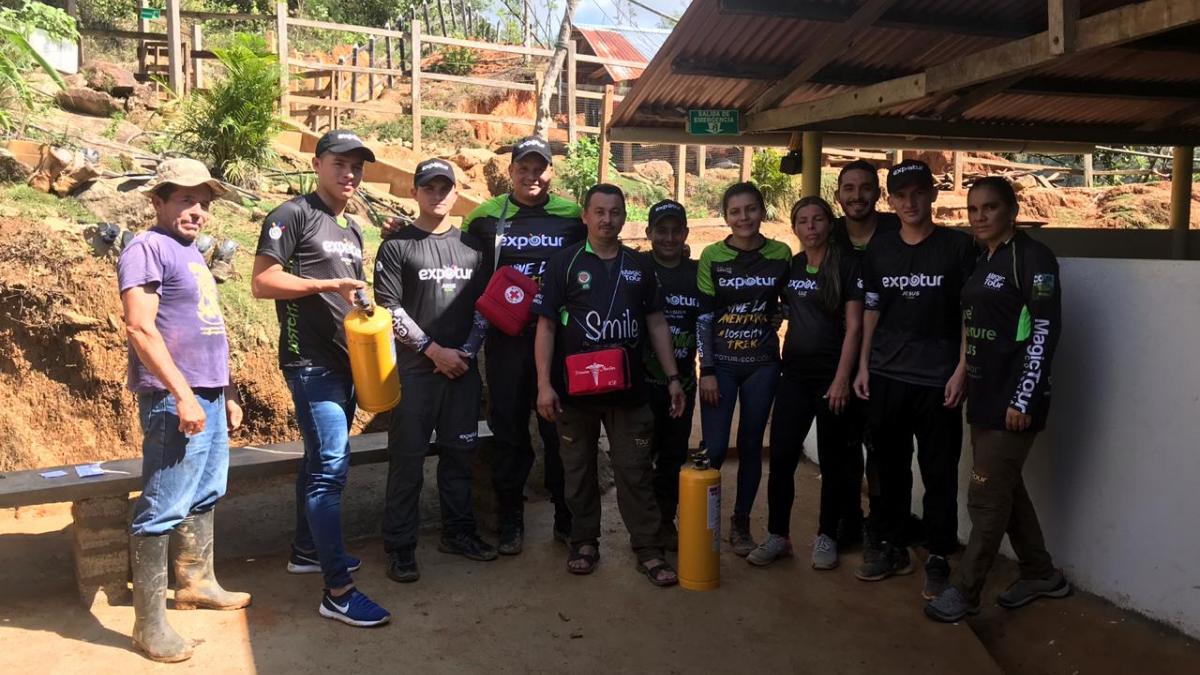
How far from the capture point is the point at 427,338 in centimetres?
416

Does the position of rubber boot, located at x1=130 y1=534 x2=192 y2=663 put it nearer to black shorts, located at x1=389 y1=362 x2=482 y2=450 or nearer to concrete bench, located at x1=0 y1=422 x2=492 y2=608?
concrete bench, located at x1=0 y1=422 x2=492 y2=608

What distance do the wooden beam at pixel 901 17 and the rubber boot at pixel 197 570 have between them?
11.9ft

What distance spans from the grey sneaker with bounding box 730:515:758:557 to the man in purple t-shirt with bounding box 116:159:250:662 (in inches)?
99.5

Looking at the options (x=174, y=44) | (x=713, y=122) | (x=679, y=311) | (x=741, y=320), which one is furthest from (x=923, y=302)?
(x=174, y=44)

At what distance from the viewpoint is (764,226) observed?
1576 centimetres

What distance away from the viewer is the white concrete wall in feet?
12.0

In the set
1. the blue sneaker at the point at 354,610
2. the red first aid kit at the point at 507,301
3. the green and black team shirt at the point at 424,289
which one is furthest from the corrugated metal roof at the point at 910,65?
the blue sneaker at the point at 354,610

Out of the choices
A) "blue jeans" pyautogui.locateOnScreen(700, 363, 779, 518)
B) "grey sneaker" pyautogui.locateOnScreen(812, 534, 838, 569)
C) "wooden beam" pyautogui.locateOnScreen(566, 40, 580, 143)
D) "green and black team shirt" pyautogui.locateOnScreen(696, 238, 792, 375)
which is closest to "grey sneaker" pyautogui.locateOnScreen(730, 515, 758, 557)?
"blue jeans" pyautogui.locateOnScreen(700, 363, 779, 518)

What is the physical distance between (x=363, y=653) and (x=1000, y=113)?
625 cm

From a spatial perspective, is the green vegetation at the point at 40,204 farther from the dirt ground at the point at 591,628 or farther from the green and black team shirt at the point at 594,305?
the green and black team shirt at the point at 594,305

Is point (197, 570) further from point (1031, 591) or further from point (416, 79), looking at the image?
point (416, 79)

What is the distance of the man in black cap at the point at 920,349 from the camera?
4.03 meters

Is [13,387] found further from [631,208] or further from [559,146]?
[559,146]

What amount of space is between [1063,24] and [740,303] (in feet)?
6.32
